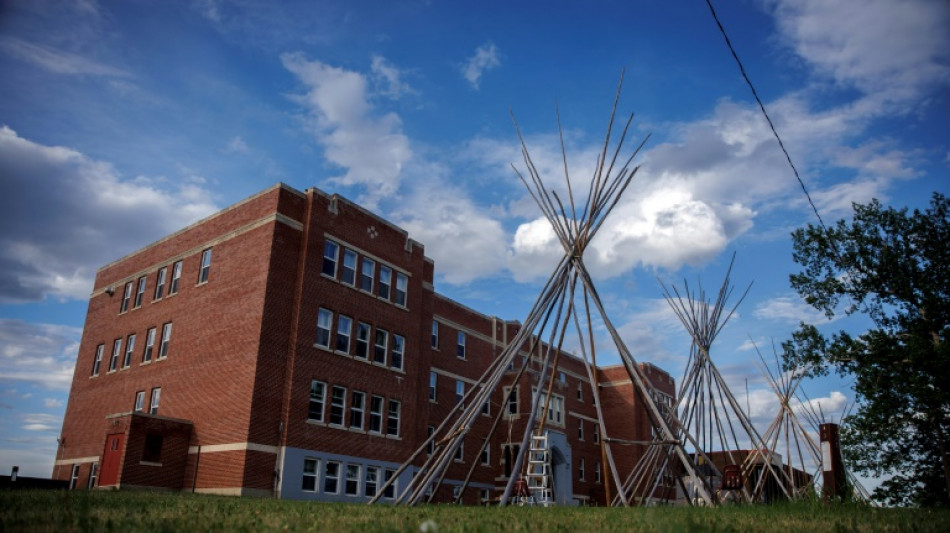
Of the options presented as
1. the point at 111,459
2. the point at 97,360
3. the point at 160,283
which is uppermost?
the point at 160,283

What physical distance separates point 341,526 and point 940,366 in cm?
2430

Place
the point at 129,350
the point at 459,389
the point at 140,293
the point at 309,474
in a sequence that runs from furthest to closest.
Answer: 1. the point at 459,389
2. the point at 140,293
3. the point at 129,350
4. the point at 309,474

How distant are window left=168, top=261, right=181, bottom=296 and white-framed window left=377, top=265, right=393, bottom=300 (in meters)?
9.67

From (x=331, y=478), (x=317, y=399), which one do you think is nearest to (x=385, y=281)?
(x=317, y=399)

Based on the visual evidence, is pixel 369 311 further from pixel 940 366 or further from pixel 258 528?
pixel 258 528

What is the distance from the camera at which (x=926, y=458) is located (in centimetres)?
2833

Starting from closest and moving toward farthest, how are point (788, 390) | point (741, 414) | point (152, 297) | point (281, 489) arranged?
point (741, 414), point (281, 489), point (788, 390), point (152, 297)

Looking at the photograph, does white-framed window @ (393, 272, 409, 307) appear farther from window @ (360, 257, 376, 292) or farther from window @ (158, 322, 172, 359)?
window @ (158, 322, 172, 359)

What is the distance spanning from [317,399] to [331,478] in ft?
11.0

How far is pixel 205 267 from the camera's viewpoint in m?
31.3

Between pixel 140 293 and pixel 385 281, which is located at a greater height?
pixel 385 281

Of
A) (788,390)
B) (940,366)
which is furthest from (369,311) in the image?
(940,366)

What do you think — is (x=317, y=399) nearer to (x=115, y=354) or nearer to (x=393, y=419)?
(x=393, y=419)

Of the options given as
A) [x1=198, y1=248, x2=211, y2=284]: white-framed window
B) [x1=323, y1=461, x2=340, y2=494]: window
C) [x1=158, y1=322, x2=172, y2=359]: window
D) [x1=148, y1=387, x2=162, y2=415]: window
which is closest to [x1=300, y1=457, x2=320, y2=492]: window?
[x1=323, y1=461, x2=340, y2=494]: window
